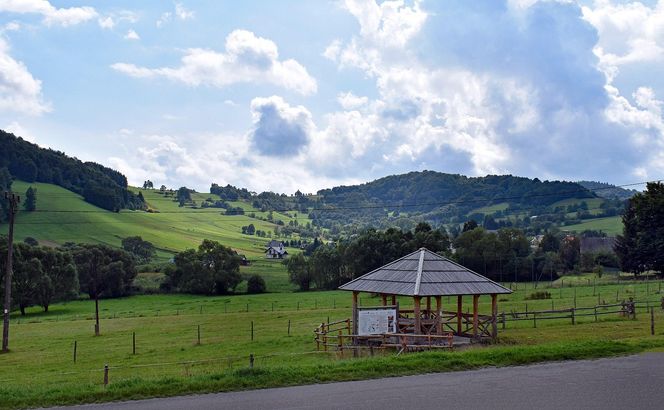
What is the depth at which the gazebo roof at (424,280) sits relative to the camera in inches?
991

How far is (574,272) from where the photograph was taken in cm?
9312

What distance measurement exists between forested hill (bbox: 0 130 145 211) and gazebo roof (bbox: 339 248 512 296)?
162659 mm

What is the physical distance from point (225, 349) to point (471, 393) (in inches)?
670

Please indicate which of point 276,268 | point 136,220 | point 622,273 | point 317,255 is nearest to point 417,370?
point 317,255

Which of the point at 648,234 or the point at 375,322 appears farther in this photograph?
the point at 648,234

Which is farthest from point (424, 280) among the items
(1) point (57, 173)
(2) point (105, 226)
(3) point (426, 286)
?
(1) point (57, 173)

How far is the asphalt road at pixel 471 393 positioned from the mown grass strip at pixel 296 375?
1.85ft

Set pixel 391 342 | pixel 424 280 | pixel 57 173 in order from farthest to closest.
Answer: pixel 57 173 < pixel 424 280 < pixel 391 342

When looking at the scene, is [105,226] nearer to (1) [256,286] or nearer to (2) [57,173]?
(2) [57,173]

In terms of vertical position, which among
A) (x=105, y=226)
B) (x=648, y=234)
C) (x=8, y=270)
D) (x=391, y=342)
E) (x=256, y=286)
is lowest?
(x=256, y=286)

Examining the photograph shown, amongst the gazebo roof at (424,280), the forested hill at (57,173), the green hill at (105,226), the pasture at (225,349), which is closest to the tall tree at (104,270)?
the pasture at (225,349)

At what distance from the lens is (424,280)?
2567cm

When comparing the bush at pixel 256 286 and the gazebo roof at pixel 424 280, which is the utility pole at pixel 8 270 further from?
the bush at pixel 256 286

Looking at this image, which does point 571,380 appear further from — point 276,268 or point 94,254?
point 276,268
